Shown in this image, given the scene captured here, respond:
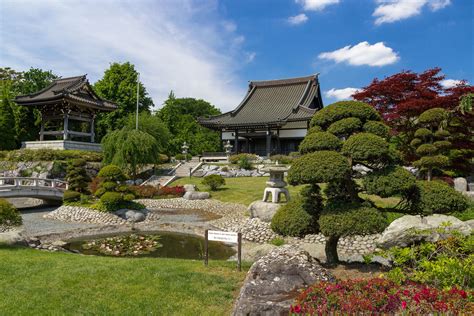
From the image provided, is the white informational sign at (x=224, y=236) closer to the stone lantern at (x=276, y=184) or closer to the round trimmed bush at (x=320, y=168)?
the round trimmed bush at (x=320, y=168)

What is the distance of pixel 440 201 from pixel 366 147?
71.3 inches

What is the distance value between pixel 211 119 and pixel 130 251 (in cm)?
2531

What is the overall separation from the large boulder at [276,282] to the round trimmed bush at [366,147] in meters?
2.19

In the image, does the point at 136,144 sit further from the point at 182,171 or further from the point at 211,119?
the point at 211,119

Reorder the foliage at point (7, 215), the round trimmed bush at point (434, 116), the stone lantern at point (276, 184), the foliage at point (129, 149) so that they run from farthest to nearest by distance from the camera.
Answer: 1. the foliage at point (129, 149)
2. the stone lantern at point (276, 184)
3. the round trimmed bush at point (434, 116)
4. the foliage at point (7, 215)

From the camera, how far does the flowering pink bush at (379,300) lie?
126 inches

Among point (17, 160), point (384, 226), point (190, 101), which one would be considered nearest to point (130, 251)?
point (384, 226)

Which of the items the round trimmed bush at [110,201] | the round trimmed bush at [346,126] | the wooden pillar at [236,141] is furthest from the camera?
the wooden pillar at [236,141]

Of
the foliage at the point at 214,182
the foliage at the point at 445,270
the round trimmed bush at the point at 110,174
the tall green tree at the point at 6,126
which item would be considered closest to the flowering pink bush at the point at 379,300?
the foliage at the point at 445,270

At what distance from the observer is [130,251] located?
1052 centimetres

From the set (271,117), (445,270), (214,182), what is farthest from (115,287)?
(271,117)

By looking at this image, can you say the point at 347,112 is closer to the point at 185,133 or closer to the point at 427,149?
the point at 427,149

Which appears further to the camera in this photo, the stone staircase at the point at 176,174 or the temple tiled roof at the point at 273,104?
the temple tiled roof at the point at 273,104

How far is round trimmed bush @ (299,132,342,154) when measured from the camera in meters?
6.33
